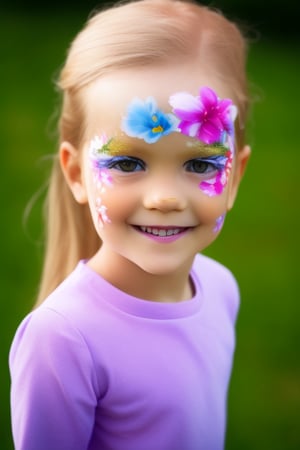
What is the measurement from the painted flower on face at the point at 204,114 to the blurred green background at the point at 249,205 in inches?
22.3

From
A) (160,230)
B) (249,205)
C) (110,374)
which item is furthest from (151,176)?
(249,205)

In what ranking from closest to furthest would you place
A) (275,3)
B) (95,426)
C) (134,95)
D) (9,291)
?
(134,95)
(95,426)
(9,291)
(275,3)

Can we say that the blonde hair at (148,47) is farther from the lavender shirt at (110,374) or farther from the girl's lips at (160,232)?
the lavender shirt at (110,374)

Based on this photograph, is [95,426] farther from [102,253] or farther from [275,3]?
[275,3]

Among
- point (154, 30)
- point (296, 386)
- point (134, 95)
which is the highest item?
point (154, 30)

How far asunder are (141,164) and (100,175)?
0.42 feet

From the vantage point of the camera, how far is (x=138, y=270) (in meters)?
2.27

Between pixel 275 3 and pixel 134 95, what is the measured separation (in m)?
8.15

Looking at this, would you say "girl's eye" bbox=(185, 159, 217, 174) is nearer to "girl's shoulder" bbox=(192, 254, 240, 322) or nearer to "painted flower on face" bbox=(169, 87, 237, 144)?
"painted flower on face" bbox=(169, 87, 237, 144)

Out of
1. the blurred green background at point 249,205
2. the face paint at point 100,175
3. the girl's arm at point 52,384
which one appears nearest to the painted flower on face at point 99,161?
the face paint at point 100,175

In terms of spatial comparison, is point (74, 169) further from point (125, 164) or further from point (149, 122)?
A: point (149, 122)

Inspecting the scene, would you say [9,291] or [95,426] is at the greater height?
A: [95,426]

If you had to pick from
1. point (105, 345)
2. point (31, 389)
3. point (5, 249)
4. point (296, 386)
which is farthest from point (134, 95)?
point (5, 249)

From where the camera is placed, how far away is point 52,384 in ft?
6.88
